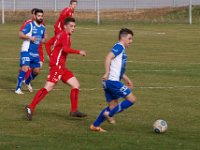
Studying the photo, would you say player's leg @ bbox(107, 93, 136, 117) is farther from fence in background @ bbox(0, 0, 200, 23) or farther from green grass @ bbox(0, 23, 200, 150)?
Result: fence in background @ bbox(0, 0, 200, 23)

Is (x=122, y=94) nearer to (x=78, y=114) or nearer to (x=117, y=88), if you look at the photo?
(x=117, y=88)

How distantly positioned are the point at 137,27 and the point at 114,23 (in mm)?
4461

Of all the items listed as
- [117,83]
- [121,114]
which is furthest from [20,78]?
[117,83]

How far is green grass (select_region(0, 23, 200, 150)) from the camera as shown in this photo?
12703 mm

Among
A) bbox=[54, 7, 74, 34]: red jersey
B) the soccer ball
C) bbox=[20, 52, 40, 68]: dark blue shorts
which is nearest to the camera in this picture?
the soccer ball

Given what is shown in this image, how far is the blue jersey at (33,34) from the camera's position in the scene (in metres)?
19.8

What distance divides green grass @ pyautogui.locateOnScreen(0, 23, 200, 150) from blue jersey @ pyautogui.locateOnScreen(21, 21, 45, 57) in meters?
1.18

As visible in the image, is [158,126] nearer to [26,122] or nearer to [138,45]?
[26,122]

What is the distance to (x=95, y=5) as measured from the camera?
5953 cm

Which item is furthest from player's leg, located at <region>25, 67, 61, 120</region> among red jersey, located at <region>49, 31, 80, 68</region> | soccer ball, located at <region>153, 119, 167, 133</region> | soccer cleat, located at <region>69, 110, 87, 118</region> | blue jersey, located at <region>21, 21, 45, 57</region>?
blue jersey, located at <region>21, 21, 45, 57</region>

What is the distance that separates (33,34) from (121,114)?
15.8 feet

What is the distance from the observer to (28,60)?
2006cm

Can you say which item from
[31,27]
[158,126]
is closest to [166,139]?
[158,126]

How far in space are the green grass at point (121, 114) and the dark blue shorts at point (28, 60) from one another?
2.81 feet
